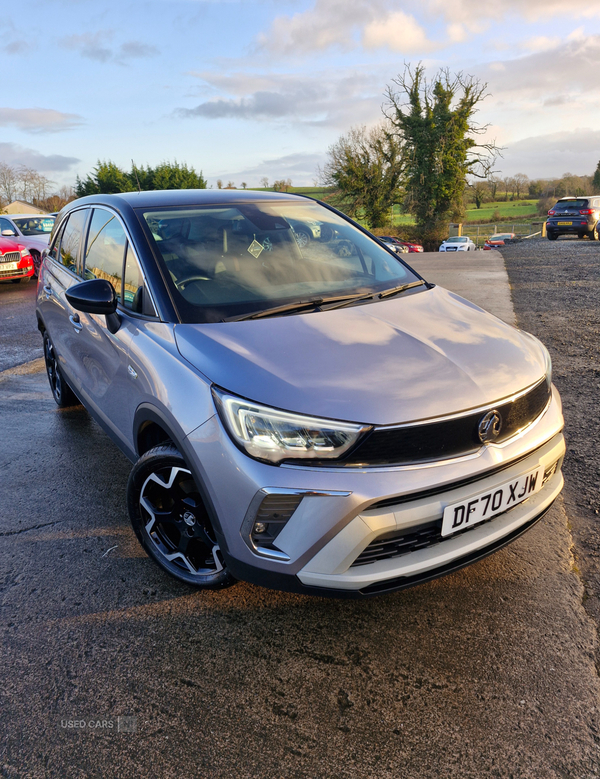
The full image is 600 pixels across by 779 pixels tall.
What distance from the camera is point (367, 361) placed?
221cm

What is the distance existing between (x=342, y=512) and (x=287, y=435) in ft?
1.04

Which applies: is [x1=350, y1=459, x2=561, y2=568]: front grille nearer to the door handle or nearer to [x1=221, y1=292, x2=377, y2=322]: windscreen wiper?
[x1=221, y1=292, x2=377, y2=322]: windscreen wiper

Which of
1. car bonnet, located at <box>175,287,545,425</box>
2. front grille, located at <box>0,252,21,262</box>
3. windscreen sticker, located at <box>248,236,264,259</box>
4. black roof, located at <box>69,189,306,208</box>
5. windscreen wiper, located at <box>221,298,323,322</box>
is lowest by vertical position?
car bonnet, located at <box>175,287,545,425</box>

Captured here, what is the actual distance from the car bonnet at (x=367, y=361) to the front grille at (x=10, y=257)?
42.6 ft

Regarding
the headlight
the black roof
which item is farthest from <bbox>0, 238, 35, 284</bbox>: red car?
the headlight

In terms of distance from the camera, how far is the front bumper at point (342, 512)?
1871 millimetres

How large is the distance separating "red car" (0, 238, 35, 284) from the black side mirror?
12.3 m

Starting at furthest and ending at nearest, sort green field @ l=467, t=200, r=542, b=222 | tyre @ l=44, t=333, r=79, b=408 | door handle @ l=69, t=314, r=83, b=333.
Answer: green field @ l=467, t=200, r=542, b=222 → tyre @ l=44, t=333, r=79, b=408 → door handle @ l=69, t=314, r=83, b=333

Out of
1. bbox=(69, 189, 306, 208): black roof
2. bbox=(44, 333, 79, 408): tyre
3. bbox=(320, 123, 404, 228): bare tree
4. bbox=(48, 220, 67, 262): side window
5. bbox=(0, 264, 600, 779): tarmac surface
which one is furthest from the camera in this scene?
bbox=(320, 123, 404, 228): bare tree

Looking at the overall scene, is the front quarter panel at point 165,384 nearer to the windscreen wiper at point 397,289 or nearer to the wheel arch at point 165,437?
the wheel arch at point 165,437

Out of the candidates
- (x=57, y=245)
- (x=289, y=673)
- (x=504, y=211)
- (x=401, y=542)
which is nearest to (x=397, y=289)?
(x=401, y=542)

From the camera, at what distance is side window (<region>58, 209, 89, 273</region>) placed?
397 cm

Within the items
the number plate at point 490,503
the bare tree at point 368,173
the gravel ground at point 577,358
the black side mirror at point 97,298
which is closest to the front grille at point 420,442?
the number plate at point 490,503

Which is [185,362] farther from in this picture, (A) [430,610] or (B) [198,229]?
(A) [430,610]
